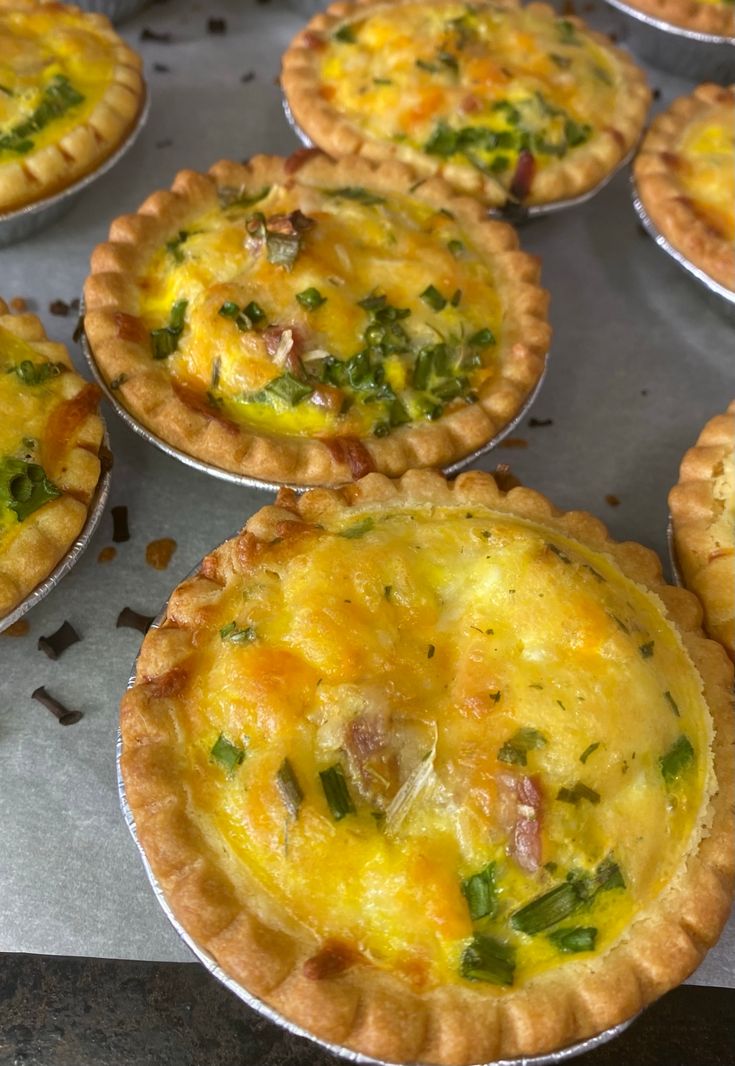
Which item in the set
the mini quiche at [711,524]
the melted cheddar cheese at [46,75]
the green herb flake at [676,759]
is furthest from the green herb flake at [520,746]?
the melted cheddar cheese at [46,75]

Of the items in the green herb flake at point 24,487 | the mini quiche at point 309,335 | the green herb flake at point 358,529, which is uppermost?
the mini quiche at point 309,335

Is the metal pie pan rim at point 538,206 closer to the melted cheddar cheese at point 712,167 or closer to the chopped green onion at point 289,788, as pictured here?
the melted cheddar cheese at point 712,167

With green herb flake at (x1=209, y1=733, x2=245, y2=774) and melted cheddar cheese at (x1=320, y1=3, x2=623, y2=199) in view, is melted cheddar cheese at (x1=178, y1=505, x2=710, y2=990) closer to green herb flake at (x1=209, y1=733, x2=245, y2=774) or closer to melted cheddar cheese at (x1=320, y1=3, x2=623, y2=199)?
green herb flake at (x1=209, y1=733, x2=245, y2=774)

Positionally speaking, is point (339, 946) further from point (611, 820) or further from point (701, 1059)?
point (701, 1059)

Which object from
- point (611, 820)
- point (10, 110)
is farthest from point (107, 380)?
point (611, 820)

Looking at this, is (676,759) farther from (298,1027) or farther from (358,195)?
(358,195)

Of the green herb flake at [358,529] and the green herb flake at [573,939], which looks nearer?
the green herb flake at [573,939]

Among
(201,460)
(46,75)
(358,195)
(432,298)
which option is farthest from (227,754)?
(46,75)
